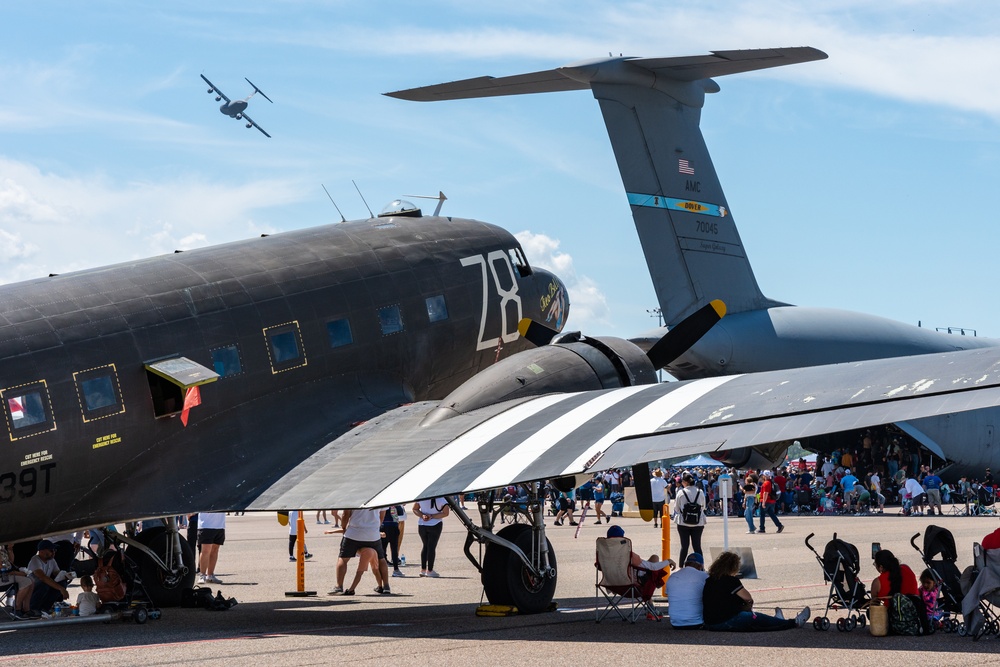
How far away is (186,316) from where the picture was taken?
14977 mm

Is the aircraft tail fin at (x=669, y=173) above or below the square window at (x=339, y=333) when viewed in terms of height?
above

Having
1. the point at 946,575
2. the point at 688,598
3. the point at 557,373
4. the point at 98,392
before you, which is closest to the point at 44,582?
the point at 98,392

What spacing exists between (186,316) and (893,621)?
9.19 metres

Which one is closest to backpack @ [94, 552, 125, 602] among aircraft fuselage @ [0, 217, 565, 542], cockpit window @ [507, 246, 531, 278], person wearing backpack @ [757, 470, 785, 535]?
aircraft fuselage @ [0, 217, 565, 542]

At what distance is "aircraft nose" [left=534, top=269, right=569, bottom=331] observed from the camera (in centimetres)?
2050

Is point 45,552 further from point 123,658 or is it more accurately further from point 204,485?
point 123,658

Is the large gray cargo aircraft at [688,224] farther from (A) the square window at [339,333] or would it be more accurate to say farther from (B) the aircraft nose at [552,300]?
(A) the square window at [339,333]

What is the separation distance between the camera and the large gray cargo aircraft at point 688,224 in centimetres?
2569

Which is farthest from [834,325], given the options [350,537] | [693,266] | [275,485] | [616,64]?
[275,485]

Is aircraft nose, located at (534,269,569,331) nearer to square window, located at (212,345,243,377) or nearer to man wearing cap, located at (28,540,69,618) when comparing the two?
square window, located at (212,345,243,377)

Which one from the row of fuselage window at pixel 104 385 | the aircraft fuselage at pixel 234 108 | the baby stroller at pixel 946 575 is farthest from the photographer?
the aircraft fuselage at pixel 234 108

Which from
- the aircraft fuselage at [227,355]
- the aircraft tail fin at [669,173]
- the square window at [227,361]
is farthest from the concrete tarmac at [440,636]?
the aircraft tail fin at [669,173]

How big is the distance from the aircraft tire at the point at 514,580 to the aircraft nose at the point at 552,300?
245 inches

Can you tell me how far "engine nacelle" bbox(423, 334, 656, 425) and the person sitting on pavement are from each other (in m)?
3.54
